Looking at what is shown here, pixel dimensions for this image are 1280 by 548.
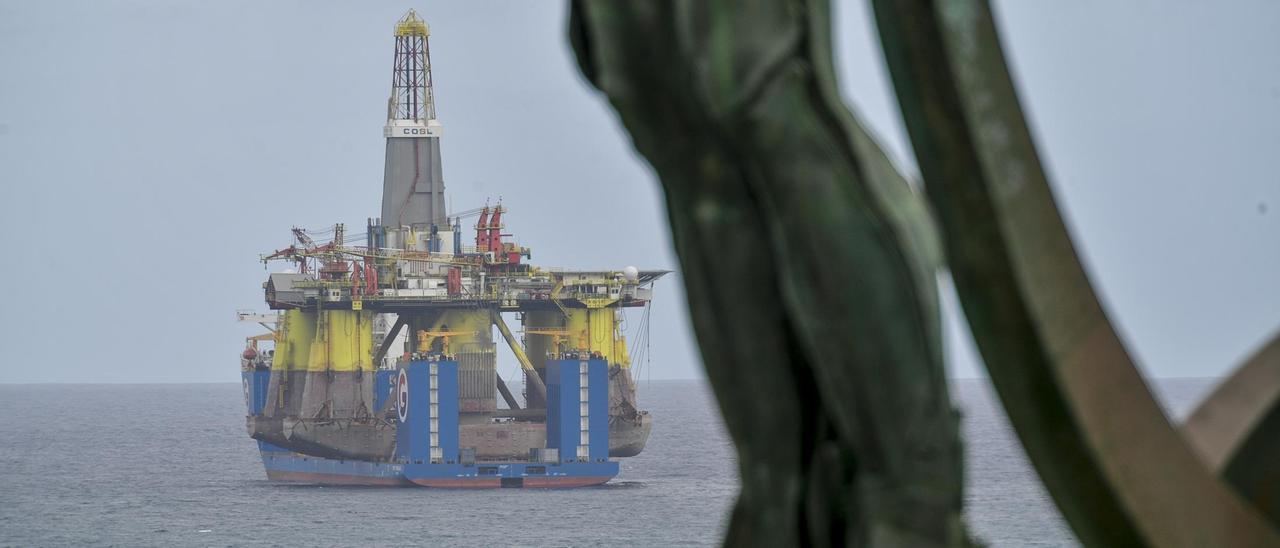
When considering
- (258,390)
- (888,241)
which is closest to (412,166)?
(258,390)

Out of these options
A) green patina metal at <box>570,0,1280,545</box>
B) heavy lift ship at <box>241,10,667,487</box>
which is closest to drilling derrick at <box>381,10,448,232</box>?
heavy lift ship at <box>241,10,667,487</box>

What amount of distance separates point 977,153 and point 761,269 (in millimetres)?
377

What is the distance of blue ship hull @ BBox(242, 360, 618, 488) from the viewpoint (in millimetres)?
50312

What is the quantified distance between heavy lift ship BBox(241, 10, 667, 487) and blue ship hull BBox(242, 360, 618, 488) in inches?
1.4

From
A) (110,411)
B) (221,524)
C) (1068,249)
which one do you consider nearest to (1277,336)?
(1068,249)

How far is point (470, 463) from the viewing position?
52.1m

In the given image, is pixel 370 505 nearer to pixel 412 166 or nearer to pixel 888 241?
pixel 412 166

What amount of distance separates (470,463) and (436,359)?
3.01 metres

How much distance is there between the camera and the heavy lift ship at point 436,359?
5091 centimetres

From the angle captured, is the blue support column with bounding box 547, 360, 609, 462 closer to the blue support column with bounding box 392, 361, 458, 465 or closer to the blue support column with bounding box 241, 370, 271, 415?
the blue support column with bounding box 392, 361, 458, 465

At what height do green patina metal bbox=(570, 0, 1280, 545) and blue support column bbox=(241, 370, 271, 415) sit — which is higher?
blue support column bbox=(241, 370, 271, 415)

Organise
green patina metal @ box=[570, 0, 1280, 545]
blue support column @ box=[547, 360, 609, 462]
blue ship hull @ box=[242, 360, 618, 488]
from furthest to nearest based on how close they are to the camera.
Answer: blue ship hull @ box=[242, 360, 618, 488]
blue support column @ box=[547, 360, 609, 462]
green patina metal @ box=[570, 0, 1280, 545]

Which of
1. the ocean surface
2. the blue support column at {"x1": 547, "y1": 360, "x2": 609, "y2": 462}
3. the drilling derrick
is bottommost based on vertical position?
the ocean surface

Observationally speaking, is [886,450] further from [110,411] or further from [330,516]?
[110,411]
